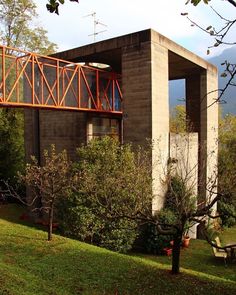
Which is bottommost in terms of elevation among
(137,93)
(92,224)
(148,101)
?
(92,224)

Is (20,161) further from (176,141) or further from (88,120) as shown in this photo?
(176,141)

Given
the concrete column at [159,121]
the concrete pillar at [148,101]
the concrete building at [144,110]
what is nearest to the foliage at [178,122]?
the concrete building at [144,110]

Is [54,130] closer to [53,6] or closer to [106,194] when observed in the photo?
[106,194]

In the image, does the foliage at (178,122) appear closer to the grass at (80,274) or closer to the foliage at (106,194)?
the foliage at (106,194)

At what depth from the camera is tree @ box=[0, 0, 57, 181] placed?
21938mm

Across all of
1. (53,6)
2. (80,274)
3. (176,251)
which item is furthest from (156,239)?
(53,6)

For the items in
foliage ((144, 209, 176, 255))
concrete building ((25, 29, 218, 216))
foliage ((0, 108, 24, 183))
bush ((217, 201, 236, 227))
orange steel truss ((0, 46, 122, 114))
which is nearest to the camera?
orange steel truss ((0, 46, 122, 114))

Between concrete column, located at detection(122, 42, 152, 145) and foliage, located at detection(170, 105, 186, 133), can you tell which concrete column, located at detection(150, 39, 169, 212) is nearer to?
concrete column, located at detection(122, 42, 152, 145)

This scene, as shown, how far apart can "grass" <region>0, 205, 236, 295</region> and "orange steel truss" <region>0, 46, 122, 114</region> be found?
4947 mm

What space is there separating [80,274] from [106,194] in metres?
3.13

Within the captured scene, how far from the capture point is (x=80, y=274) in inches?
349

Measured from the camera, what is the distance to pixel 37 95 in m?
13.6

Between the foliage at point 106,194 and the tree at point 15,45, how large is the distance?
10.1m

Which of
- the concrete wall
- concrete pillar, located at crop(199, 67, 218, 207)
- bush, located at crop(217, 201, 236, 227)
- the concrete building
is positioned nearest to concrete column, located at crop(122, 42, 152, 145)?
the concrete building
